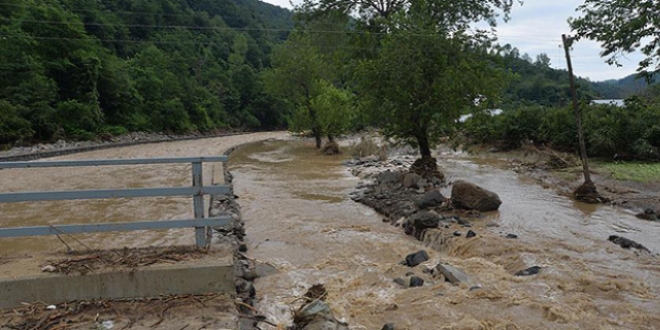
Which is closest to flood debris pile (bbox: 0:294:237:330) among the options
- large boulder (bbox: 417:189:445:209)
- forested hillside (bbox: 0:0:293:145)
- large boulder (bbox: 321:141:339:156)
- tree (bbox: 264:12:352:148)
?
large boulder (bbox: 417:189:445:209)

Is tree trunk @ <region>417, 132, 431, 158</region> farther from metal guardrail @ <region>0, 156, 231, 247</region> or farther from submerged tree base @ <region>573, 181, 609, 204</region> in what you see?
metal guardrail @ <region>0, 156, 231, 247</region>

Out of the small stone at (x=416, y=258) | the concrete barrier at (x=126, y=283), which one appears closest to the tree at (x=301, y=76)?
the small stone at (x=416, y=258)

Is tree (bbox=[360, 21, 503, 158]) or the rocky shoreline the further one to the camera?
tree (bbox=[360, 21, 503, 158])

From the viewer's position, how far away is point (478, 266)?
736 centimetres

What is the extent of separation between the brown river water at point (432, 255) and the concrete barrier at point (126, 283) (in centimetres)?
97

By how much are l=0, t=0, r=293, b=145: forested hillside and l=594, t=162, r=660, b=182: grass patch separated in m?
23.6

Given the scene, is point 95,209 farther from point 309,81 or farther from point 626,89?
point 626,89

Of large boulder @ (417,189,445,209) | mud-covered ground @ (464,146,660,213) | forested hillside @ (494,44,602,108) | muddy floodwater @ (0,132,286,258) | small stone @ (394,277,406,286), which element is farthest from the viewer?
forested hillside @ (494,44,602,108)

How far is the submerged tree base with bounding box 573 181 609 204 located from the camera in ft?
41.3

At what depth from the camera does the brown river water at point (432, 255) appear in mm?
5641

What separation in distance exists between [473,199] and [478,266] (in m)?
4.44

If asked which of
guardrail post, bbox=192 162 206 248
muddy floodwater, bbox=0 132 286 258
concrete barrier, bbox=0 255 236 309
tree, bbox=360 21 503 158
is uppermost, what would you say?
tree, bbox=360 21 503 158

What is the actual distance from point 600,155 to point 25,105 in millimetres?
32864

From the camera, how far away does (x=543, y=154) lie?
2308cm
